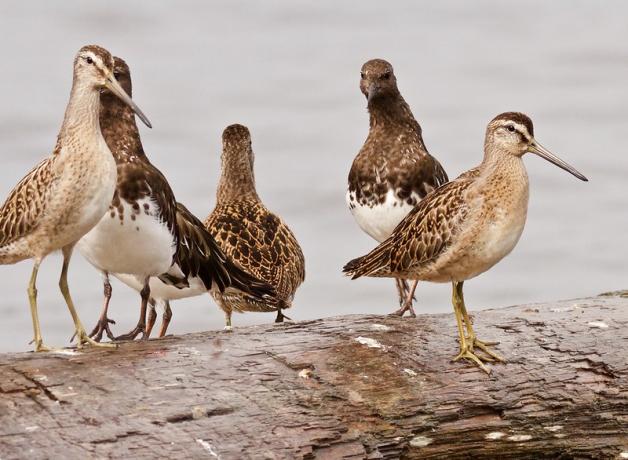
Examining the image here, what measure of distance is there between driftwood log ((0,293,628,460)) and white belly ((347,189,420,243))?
92.3 inches

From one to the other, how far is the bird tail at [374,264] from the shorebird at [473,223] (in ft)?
0.26

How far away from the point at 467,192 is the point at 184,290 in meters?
2.63

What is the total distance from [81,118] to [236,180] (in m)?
3.59

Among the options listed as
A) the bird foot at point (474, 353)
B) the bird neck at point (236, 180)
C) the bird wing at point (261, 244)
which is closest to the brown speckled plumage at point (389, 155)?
the bird wing at point (261, 244)

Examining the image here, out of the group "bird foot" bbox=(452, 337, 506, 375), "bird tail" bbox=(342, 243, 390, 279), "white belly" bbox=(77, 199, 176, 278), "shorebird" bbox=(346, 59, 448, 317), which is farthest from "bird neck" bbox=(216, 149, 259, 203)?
"bird foot" bbox=(452, 337, 506, 375)

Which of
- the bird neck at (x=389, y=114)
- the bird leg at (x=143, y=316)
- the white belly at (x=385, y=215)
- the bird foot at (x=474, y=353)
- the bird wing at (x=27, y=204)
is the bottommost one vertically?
the bird foot at (x=474, y=353)

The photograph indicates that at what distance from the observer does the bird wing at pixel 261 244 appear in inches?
372

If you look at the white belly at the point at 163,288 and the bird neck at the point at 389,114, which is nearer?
the white belly at the point at 163,288

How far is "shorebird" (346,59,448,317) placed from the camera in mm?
9617

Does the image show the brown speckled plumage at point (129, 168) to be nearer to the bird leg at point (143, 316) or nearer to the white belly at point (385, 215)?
the bird leg at point (143, 316)

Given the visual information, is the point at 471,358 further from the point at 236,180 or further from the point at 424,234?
the point at 236,180

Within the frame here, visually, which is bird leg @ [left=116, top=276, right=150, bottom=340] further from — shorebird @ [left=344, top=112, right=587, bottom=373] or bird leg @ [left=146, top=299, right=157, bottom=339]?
shorebird @ [left=344, top=112, right=587, bottom=373]

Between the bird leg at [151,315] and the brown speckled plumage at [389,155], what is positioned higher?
the brown speckled plumage at [389,155]

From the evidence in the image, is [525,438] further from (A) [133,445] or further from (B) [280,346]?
(A) [133,445]
